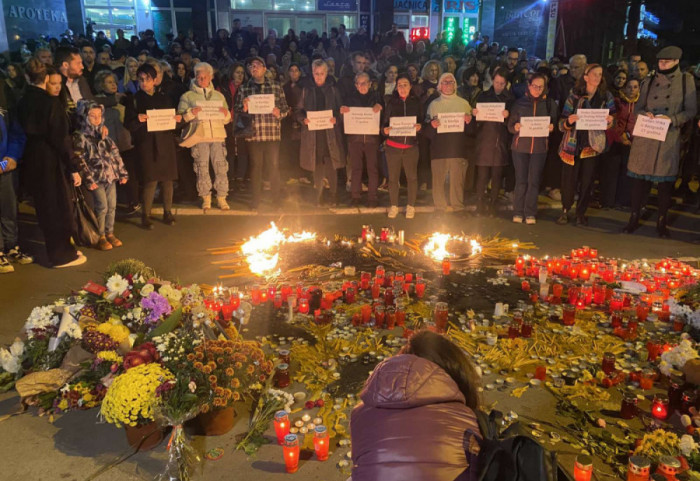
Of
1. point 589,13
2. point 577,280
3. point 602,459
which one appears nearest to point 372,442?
point 602,459

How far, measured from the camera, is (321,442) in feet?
12.6

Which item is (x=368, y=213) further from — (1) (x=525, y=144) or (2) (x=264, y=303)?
(2) (x=264, y=303)

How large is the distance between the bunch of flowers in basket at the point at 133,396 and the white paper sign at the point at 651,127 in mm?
7420

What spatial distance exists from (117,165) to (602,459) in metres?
6.70

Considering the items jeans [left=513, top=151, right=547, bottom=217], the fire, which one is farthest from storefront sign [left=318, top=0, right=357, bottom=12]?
the fire

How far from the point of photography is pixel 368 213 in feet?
32.8

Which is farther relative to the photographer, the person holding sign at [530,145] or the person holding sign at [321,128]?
the person holding sign at [321,128]

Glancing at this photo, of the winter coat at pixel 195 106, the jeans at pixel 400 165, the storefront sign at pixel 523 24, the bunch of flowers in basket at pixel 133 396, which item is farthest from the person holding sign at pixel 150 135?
the storefront sign at pixel 523 24

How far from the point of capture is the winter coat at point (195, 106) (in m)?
9.10

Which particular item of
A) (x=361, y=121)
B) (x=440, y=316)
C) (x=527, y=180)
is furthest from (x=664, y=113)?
(x=440, y=316)

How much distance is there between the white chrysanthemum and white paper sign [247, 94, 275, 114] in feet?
16.6

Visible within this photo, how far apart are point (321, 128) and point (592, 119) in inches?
162

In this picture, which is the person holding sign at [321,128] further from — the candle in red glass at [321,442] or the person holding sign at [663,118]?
the candle in red glass at [321,442]

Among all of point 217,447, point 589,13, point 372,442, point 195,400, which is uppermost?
point 589,13
